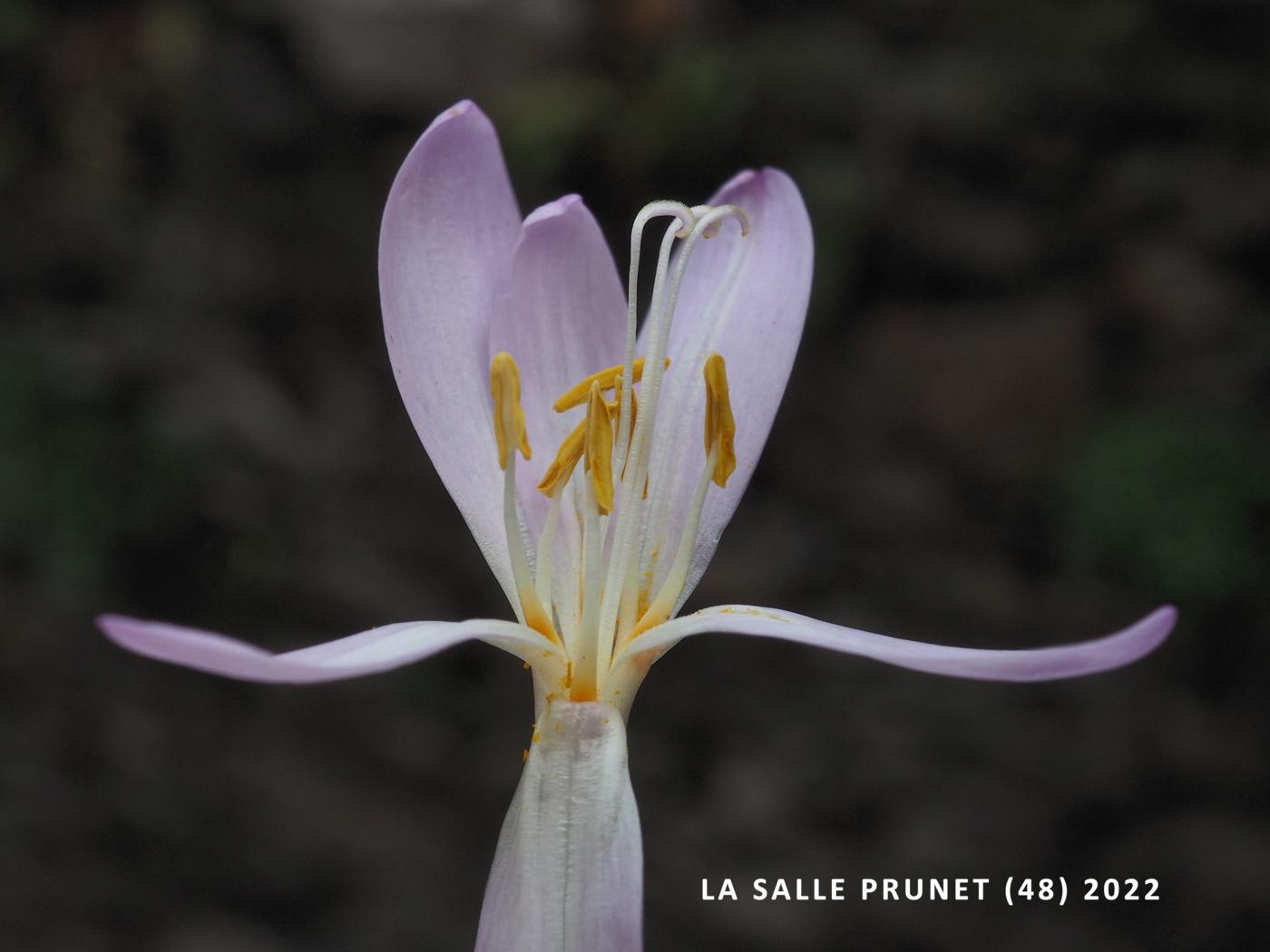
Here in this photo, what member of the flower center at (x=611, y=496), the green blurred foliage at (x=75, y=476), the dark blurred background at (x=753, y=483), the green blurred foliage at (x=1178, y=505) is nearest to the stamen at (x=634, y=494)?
the flower center at (x=611, y=496)

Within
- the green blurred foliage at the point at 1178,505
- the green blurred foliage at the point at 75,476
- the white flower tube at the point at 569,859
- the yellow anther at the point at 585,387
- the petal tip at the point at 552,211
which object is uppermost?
the green blurred foliage at the point at 75,476

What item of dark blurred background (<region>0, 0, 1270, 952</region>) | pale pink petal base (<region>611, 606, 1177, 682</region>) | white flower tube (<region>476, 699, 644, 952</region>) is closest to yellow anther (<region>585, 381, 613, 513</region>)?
pale pink petal base (<region>611, 606, 1177, 682</region>)

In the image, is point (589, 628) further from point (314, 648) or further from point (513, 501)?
point (314, 648)

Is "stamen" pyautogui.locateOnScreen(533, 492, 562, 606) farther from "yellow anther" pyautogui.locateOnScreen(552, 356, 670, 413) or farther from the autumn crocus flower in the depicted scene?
"yellow anther" pyautogui.locateOnScreen(552, 356, 670, 413)

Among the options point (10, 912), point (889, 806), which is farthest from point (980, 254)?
point (10, 912)

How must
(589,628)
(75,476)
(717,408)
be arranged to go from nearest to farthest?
(589,628) < (717,408) < (75,476)

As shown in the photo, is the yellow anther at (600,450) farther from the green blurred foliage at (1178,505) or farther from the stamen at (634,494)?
the green blurred foliage at (1178,505)

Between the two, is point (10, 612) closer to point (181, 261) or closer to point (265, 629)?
point (265, 629)

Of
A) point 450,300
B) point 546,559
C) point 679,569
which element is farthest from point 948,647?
point 450,300

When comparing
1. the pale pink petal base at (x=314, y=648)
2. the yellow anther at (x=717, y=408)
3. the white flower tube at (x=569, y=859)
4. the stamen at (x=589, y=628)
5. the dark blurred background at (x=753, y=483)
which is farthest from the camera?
the dark blurred background at (x=753, y=483)

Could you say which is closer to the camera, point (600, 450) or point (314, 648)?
point (314, 648)
